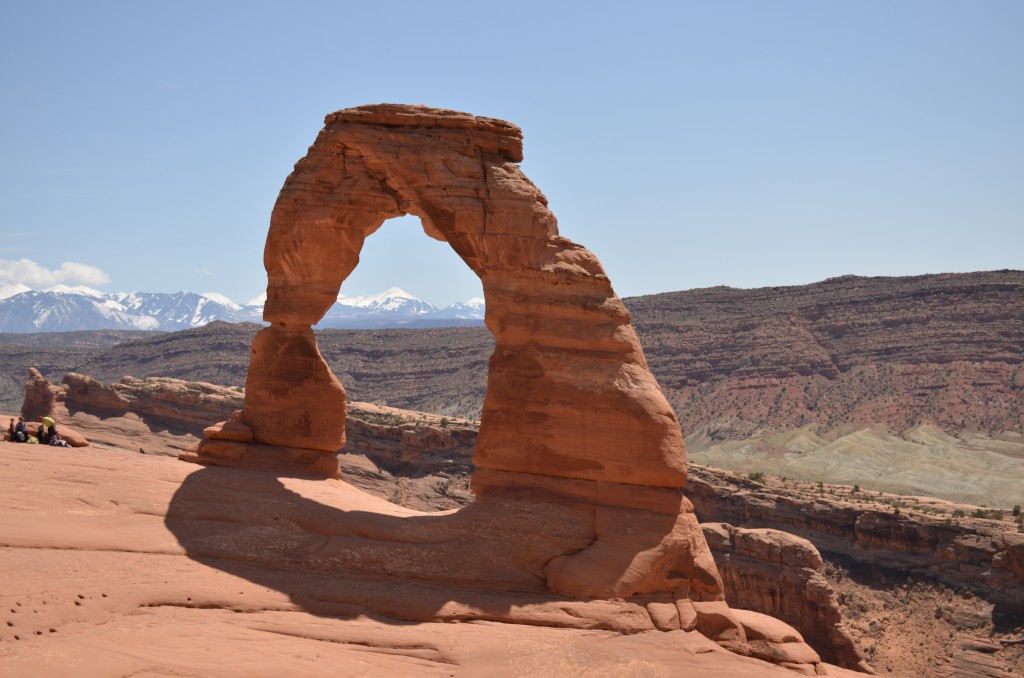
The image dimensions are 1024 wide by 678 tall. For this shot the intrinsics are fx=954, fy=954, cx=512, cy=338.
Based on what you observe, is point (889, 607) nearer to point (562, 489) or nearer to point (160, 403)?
point (562, 489)

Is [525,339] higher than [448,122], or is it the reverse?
[448,122]

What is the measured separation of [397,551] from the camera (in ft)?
52.2

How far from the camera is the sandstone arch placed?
16.8 metres

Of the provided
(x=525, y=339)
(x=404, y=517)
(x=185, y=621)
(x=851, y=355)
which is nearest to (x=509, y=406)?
(x=525, y=339)

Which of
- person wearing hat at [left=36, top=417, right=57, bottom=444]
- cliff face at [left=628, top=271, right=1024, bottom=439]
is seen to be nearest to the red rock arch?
person wearing hat at [left=36, top=417, right=57, bottom=444]

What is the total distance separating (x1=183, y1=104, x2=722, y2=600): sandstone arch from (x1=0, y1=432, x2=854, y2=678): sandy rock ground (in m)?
1.88

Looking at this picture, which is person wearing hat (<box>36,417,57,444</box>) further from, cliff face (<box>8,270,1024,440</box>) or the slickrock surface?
cliff face (<box>8,270,1024,440</box>)

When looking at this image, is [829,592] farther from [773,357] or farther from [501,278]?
[773,357]

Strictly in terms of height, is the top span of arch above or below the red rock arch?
above

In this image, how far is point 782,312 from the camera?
88.1m

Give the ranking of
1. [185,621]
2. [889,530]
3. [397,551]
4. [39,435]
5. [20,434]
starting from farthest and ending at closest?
[889,530] < [39,435] < [20,434] < [397,551] < [185,621]

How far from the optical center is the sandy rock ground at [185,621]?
11594 mm

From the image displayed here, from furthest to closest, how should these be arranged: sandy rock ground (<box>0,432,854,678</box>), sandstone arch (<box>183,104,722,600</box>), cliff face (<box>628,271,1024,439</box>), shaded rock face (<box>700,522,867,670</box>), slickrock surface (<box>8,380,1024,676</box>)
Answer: cliff face (<box>628,271,1024,439</box>), slickrock surface (<box>8,380,1024,676</box>), shaded rock face (<box>700,522,867,670</box>), sandstone arch (<box>183,104,722,600</box>), sandy rock ground (<box>0,432,854,678</box>)

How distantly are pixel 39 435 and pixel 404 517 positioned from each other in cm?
876
